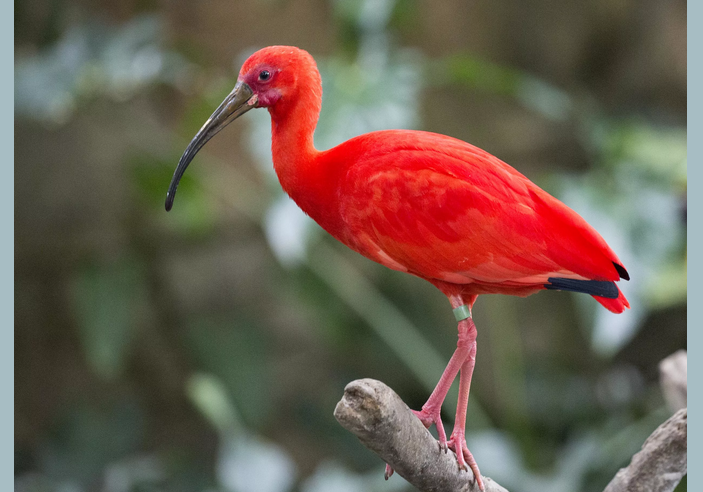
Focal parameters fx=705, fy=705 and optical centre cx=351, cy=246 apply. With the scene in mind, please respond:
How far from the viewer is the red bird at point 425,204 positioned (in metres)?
0.91

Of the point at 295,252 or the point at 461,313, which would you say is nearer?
the point at 461,313

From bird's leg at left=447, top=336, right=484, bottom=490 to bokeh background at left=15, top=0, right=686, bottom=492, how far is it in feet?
2.01

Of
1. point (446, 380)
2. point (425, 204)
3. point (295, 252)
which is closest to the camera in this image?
point (425, 204)

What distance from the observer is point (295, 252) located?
5.34ft

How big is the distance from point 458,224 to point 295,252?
0.77m

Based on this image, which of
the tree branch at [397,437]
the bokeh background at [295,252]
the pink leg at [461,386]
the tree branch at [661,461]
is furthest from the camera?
the bokeh background at [295,252]

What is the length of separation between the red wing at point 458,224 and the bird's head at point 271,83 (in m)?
0.13

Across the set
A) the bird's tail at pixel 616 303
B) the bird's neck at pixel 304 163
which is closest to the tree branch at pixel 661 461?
the bird's tail at pixel 616 303

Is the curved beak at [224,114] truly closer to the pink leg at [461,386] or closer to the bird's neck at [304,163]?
the bird's neck at [304,163]

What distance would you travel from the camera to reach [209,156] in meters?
2.47

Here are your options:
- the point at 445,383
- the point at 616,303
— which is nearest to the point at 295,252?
the point at 445,383

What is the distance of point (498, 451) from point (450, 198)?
0.96 meters

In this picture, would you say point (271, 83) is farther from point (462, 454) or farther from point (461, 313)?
point (462, 454)

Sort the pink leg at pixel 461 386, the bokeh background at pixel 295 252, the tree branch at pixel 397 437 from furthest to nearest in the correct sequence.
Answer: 1. the bokeh background at pixel 295 252
2. the pink leg at pixel 461 386
3. the tree branch at pixel 397 437
